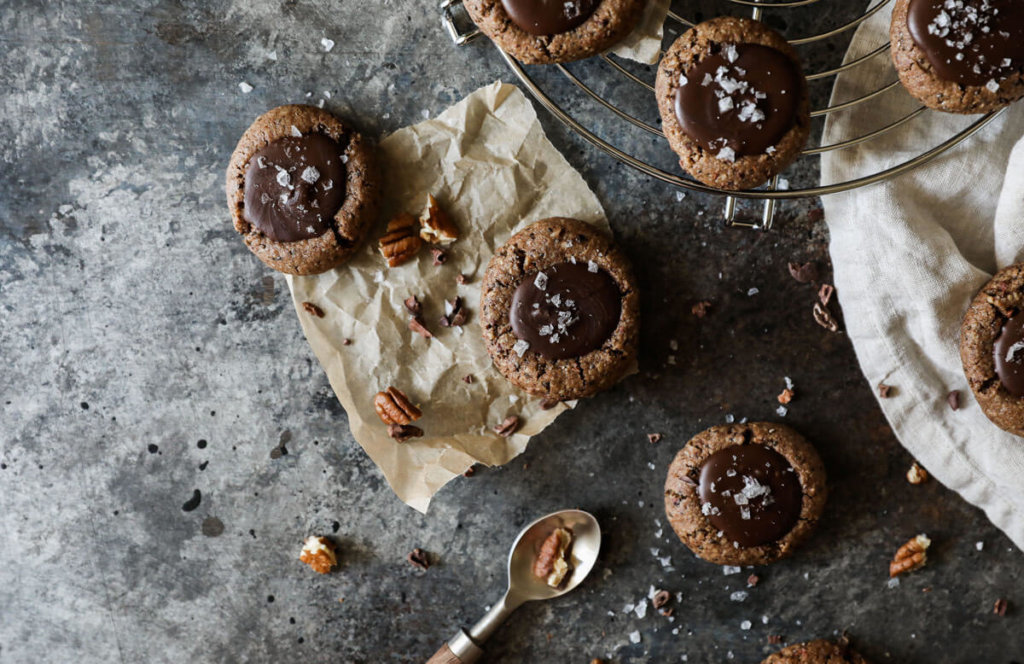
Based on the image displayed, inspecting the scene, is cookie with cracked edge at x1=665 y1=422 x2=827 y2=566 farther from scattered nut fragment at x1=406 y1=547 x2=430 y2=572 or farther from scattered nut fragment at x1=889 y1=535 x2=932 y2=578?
scattered nut fragment at x1=406 y1=547 x2=430 y2=572

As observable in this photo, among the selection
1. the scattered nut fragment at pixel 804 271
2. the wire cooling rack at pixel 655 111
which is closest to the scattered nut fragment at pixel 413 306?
the wire cooling rack at pixel 655 111

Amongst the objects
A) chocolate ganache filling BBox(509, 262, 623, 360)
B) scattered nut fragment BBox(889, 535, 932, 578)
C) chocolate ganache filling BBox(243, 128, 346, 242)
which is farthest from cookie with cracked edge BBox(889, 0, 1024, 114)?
chocolate ganache filling BBox(243, 128, 346, 242)

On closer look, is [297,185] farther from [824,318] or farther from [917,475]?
[917,475]

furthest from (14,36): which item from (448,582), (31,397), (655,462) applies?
(655,462)

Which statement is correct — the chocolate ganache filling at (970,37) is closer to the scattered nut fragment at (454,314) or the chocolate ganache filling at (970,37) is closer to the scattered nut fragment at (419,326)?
the scattered nut fragment at (454,314)

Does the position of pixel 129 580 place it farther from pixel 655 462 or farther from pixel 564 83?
pixel 564 83

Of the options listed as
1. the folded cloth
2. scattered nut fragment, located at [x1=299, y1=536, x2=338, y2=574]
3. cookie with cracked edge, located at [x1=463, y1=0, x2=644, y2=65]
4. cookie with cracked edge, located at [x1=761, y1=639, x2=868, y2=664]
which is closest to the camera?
cookie with cracked edge, located at [x1=463, y1=0, x2=644, y2=65]
